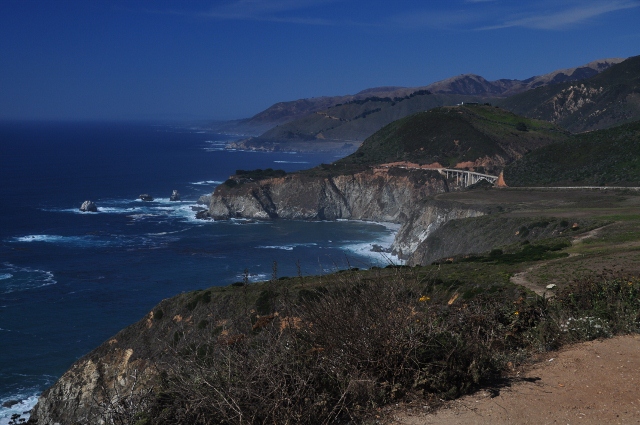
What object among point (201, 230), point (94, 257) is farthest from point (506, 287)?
point (201, 230)

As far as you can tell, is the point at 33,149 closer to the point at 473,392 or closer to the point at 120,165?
the point at 120,165

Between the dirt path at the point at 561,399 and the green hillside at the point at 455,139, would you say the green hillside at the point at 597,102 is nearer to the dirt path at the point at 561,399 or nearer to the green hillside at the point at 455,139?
the green hillside at the point at 455,139

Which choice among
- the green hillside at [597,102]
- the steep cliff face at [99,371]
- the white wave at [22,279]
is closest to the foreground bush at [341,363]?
the steep cliff face at [99,371]

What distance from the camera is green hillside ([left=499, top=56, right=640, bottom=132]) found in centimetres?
15700

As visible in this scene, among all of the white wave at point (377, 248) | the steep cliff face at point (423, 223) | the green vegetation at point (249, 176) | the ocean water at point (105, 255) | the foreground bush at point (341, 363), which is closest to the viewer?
the foreground bush at point (341, 363)

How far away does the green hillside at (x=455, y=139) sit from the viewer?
349 feet

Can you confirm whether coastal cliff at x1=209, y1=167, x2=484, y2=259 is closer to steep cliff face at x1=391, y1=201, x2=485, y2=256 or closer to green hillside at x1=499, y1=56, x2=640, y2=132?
steep cliff face at x1=391, y1=201, x2=485, y2=256

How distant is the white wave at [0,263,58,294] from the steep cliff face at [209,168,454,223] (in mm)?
34875

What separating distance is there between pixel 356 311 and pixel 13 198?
108018 millimetres

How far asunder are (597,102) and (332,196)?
107031 millimetres

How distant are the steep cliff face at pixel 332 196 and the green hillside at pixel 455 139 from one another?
29.9ft

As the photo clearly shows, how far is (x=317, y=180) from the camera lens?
99.7 meters

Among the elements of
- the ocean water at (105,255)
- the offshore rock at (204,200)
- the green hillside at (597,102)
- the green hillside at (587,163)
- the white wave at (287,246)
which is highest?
the green hillside at (597,102)

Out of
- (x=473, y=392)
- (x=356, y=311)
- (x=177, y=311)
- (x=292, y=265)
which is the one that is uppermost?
(x=356, y=311)
